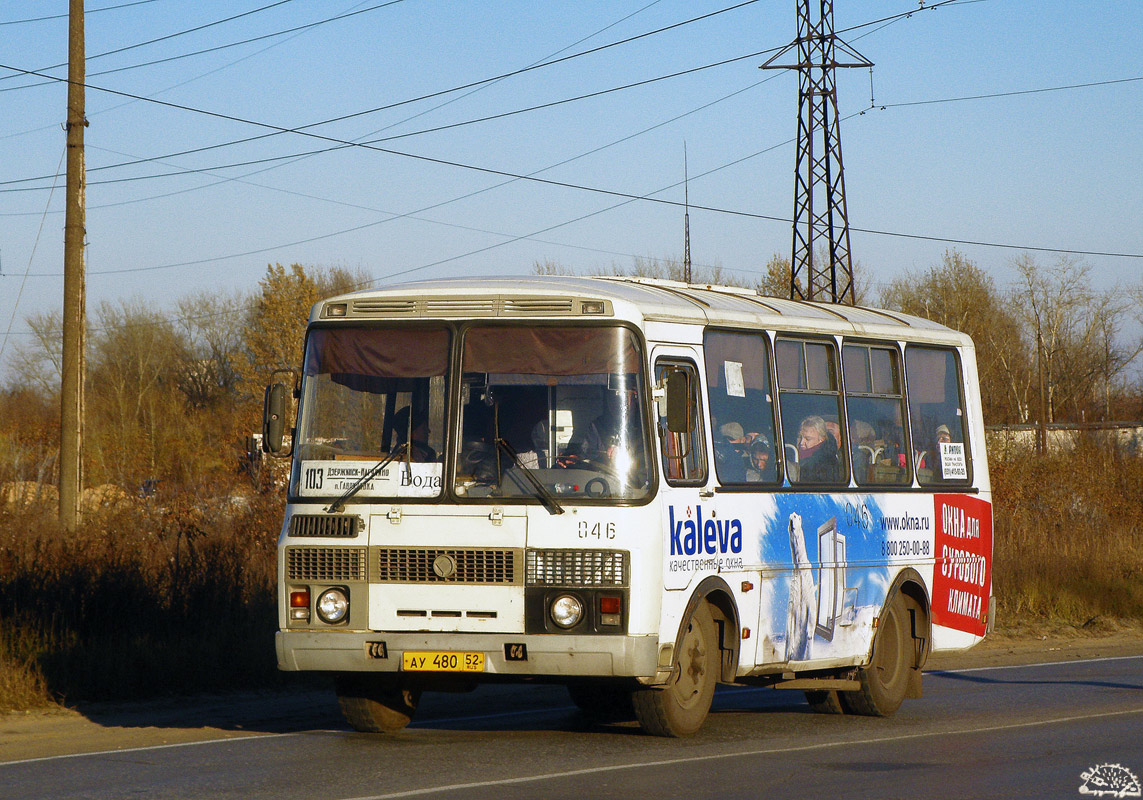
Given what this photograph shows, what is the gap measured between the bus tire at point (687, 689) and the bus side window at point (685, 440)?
938mm

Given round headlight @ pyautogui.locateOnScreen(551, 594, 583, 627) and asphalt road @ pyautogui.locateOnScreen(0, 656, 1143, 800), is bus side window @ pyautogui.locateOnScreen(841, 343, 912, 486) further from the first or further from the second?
round headlight @ pyautogui.locateOnScreen(551, 594, 583, 627)

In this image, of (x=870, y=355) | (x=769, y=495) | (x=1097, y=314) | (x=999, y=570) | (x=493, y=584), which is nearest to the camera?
(x=493, y=584)

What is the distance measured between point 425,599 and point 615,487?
4.67 feet

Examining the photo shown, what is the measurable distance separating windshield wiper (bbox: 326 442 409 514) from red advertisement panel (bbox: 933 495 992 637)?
555 cm

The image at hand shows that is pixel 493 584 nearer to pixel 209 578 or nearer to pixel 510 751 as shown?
pixel 510 751

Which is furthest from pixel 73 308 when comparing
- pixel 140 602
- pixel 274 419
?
pixel 274 419

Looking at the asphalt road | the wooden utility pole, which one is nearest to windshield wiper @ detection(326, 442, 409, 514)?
the asphalt road

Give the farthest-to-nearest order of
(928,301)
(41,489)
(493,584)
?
(928,301), (41,489), (493,584)

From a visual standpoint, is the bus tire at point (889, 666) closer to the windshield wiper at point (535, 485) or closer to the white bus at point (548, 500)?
the white bus at point (548, 500)

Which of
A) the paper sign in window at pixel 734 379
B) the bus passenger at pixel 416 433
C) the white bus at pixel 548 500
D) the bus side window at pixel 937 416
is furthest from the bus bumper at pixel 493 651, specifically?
the bus side window at pixel 937 416

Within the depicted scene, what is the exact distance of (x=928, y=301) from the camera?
73.6 metres

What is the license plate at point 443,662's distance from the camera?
9.38 m

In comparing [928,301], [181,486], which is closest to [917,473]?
[181,486]

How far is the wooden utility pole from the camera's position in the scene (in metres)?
18.7
